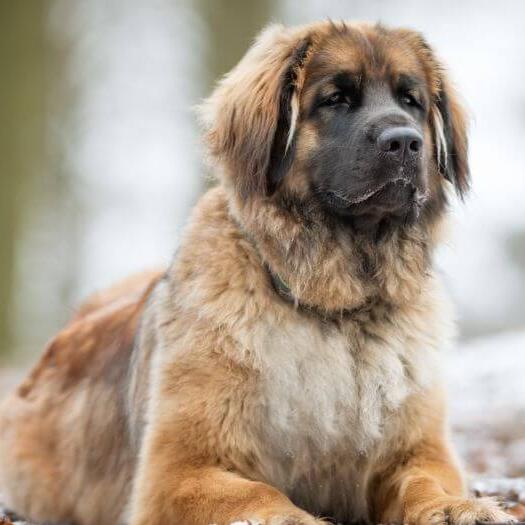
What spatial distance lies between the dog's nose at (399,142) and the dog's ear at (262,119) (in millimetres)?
440

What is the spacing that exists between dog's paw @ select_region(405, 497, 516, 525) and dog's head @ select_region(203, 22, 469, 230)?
3.77ft

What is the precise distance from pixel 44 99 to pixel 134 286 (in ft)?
31.4

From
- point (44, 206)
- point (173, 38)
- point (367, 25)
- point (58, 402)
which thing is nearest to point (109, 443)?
point (58, 402)

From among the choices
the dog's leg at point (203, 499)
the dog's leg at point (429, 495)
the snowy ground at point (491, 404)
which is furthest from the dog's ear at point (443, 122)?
the dog's leg at point (203, 499)

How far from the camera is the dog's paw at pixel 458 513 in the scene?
334 centimetres

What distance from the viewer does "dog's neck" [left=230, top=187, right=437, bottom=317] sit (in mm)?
4008

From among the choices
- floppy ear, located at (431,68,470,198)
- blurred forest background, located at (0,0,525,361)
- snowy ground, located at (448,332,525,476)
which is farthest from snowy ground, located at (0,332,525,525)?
blurred forest background, located at (0,0,525,361)

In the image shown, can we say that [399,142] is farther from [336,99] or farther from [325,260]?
[325,260]

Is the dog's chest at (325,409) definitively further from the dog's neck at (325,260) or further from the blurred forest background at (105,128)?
the blurred forest background at (105,128)

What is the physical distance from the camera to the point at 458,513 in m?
3.39

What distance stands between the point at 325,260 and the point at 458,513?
1164 mm

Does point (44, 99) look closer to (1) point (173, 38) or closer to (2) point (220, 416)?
(1) point (173, 38)

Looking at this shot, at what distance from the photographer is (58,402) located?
16.3 ft

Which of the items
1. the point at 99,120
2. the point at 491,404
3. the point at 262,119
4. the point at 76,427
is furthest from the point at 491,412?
the point at 99,120
